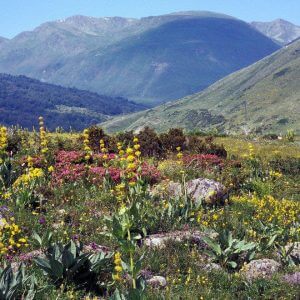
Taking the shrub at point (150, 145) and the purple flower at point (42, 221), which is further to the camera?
the shrub at point (150, 145)

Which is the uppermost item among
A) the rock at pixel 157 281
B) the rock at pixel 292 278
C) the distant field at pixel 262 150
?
the rock at pixel 157 281

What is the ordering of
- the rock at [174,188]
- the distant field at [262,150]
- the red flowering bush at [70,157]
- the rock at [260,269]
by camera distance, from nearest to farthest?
the rock at [260,269]
the rock at [174,188]
the red flowering bush at [70,157]
the distant field at [262,150]

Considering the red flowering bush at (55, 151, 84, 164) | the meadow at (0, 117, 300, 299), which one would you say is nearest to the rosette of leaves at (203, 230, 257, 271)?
the meadow at (0, 117, 300, 299)

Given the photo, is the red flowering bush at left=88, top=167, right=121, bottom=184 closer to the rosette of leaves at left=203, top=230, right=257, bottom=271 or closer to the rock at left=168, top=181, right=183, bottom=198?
the rock at left=168, top=181, right=183, bottom=198

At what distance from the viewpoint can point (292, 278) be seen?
7.64 metres

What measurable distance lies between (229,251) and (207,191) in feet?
14.1

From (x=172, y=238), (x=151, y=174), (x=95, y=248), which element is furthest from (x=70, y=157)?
(x=95, y=248)

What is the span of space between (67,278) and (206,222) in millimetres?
4071

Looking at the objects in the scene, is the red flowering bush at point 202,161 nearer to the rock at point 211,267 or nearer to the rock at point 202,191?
the rock at point 202,191

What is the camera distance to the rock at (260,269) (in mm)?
7902

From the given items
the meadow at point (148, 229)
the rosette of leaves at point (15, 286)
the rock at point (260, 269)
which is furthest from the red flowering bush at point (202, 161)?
the rosette of leaves at point (15, 286)

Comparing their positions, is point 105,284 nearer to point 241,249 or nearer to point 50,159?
point 241,249

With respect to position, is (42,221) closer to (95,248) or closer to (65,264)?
(95,248)

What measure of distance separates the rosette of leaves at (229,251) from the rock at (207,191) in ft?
11.3
